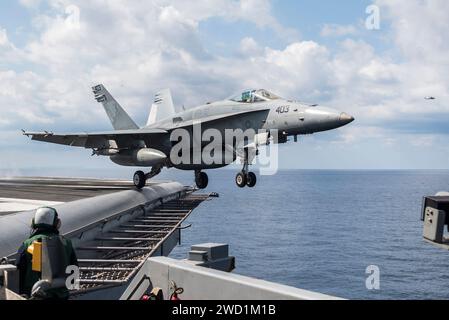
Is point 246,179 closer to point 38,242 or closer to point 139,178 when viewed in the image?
point 139,178

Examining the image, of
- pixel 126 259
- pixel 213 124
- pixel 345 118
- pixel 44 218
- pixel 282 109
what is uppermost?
pixel 282 109

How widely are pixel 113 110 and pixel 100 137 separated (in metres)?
7.26

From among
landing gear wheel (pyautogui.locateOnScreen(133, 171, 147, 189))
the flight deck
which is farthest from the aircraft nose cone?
landing gear wheel (pyautogui.locateOnScreen(133, 171, 147, 189))

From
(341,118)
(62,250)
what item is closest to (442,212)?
(62,250)

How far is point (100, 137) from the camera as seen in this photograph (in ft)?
100

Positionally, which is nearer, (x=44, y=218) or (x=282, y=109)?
(x=44, y=218)

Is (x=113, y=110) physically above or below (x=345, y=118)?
above

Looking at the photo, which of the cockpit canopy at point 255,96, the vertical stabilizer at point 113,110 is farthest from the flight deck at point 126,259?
the cockpit canopy at point 255,96

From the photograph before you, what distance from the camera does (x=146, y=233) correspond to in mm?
22453

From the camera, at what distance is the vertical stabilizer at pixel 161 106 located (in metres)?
39.3

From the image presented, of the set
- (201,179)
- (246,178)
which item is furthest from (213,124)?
(201,179)

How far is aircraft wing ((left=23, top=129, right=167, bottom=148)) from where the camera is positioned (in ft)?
95.8
